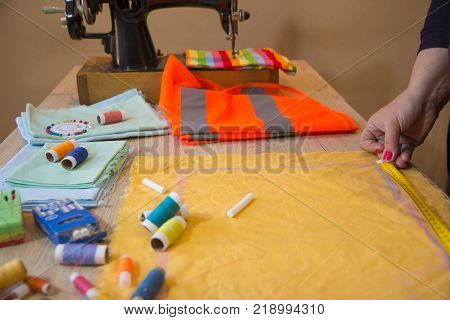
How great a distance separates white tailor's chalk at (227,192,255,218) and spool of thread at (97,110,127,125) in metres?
0.48

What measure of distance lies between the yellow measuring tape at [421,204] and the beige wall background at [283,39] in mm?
1166

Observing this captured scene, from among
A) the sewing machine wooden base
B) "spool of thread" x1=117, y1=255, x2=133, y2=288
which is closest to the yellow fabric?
"spool of thread" x1=117, y1=255, x2=133, y2=288

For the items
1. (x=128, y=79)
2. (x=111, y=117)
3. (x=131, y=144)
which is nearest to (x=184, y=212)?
(x=131, y=144)

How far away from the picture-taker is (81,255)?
0.57 meters

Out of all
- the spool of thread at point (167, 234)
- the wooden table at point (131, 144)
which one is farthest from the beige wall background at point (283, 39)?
the spool of thread at point (167, 234)

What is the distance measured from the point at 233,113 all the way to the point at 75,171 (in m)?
0.45

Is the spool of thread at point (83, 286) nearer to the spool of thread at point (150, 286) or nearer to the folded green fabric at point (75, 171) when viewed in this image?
the spool of thread at point (150, 286)

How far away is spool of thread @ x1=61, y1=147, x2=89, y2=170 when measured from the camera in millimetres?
801

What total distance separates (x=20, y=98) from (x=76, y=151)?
1.33 metres

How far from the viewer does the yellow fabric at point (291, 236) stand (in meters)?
0.53

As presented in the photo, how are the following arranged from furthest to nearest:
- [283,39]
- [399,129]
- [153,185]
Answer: [283,39], [399,129], [153,185]

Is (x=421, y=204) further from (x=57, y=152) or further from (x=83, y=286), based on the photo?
(x=57, y=152)

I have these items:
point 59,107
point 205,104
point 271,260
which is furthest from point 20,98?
point 271,260
